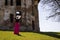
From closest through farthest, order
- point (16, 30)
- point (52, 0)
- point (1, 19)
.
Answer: point (16, 30)
point (52, 0)
point (1, 19)

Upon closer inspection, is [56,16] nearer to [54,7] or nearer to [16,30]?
[54,7]

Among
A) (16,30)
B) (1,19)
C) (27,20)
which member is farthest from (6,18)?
(16,30)

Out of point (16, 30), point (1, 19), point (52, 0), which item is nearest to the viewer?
point (16, 30)

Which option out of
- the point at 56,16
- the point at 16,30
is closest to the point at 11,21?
the point at 56,16

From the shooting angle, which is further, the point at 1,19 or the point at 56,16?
the point at 1,19

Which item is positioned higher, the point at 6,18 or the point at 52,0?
the point at 52,0

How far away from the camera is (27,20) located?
110 feet

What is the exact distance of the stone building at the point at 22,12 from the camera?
3308cm

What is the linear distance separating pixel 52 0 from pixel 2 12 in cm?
1470

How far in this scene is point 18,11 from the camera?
1353 inches

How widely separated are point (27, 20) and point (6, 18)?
156 inches

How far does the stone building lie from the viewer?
33078 mm

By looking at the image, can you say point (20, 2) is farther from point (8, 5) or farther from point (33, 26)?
point (33, 26)

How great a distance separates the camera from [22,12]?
33.9 m
